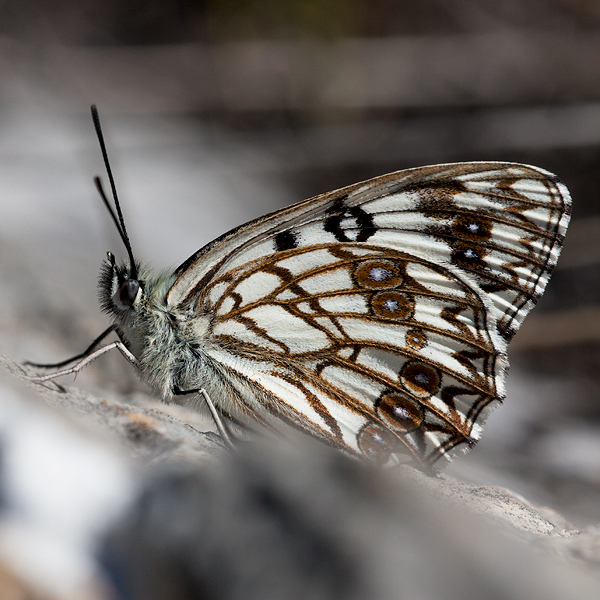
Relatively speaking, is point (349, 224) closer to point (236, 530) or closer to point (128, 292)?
point (128, 292)

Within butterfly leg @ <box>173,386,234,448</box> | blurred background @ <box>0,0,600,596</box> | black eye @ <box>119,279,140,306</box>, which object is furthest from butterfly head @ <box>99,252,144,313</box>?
blurred background @ <box>0,0,600,596</box>

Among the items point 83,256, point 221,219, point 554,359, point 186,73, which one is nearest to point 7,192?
point 83,256

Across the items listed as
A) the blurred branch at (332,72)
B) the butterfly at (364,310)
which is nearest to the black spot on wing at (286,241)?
the butterfly at (364,310)

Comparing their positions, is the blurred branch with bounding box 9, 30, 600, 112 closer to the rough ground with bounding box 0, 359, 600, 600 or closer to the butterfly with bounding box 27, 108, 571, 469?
the butterfly with bounding box 27, 108, 571, 469

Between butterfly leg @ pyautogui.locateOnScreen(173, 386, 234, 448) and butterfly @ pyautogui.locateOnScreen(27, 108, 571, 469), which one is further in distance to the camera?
butterfly @ pyautogui.locateOnScreen(27, 108, 571, 469)

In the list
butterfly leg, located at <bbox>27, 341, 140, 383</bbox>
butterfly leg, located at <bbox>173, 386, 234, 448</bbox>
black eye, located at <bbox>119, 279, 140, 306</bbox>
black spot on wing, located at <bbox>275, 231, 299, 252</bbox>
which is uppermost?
black spot on wing, located at <bbox>275, 231, 299, 252</bbox>

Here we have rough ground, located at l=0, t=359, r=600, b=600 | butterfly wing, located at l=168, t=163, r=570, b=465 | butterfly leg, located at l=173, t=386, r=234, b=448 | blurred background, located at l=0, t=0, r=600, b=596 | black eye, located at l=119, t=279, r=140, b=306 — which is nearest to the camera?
rough ground, located at l=0, t=359, r=600, b=600

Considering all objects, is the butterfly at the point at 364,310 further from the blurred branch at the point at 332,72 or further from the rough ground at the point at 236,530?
the blurred branch at the point at 332,72
